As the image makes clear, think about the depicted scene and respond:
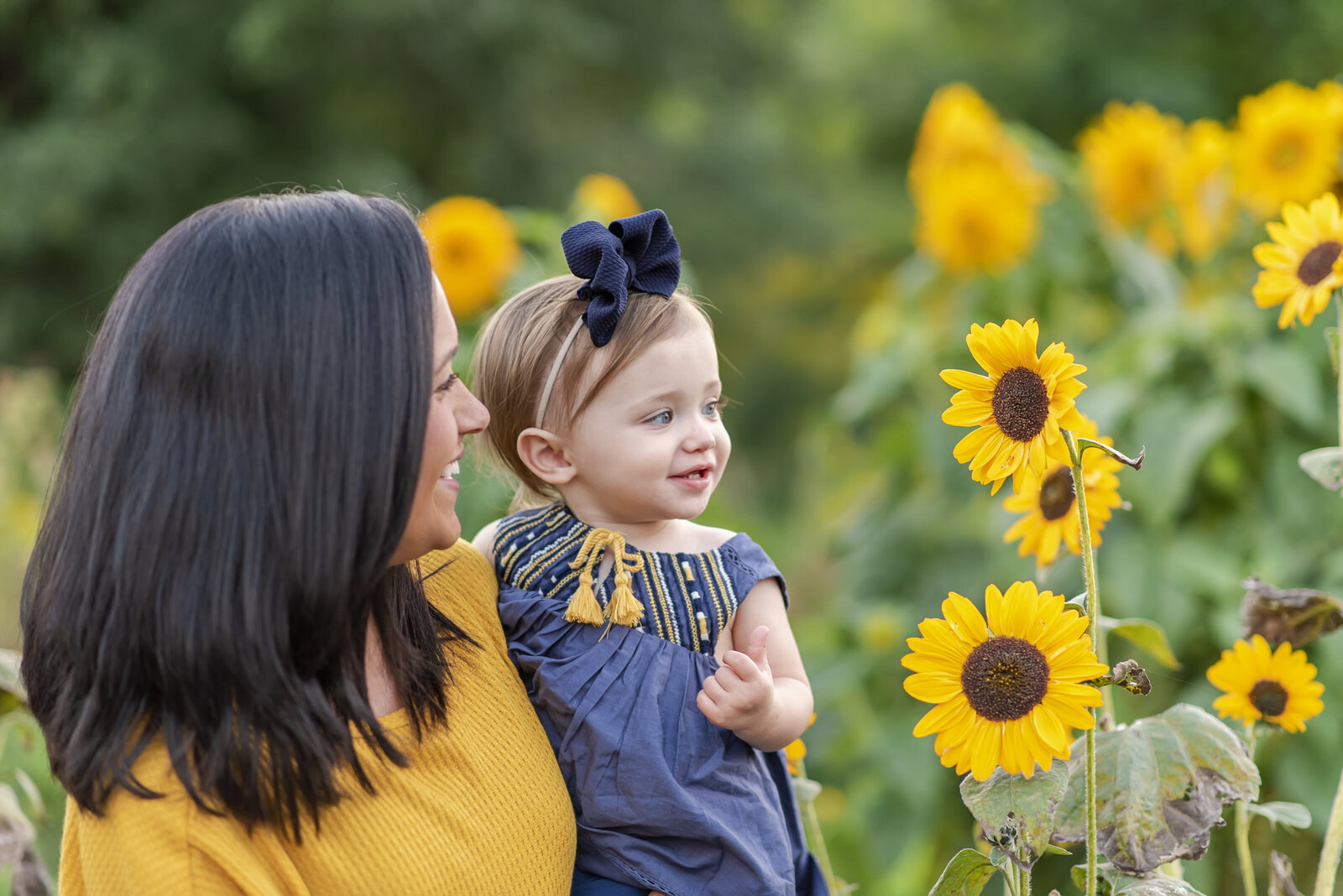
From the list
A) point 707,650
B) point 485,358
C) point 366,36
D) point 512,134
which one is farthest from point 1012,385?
point 512,134

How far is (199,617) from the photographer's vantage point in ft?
3.61

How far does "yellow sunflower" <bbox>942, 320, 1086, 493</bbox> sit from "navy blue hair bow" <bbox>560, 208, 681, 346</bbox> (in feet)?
1.50

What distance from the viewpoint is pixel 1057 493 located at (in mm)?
1396

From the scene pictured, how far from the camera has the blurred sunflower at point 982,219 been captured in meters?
3.93

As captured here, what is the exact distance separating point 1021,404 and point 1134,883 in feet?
1.64

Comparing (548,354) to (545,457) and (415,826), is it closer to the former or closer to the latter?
(545,457)

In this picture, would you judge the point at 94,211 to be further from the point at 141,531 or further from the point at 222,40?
the point at 141,531

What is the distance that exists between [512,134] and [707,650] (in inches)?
233

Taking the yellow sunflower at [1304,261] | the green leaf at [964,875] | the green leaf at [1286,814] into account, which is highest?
the yellow sunflower at [1304,261]

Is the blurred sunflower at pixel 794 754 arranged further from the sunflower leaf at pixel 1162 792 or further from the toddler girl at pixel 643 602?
the sunflower leaf at pixel 1162 792

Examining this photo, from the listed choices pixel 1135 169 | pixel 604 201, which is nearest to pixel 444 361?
pixel 604 201

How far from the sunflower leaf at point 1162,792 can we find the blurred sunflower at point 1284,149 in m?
1.85

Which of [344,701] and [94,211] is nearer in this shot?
[344,701]

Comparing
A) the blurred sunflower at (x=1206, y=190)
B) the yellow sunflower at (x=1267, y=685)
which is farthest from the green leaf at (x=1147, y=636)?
the blurred sunflower at (x=1206, y=190)
